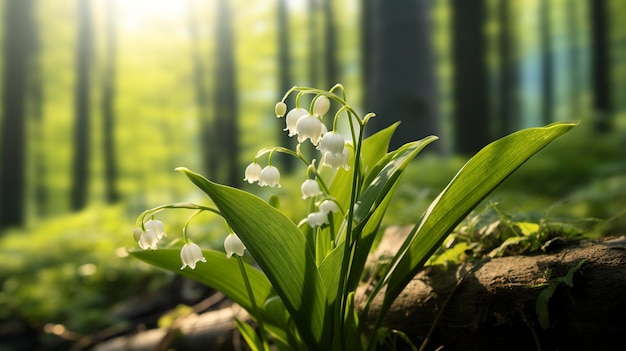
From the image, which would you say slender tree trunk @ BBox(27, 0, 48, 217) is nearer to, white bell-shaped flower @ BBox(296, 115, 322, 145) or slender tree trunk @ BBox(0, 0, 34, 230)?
slender tree trunk @ BBox(0, 0, 34, 230)

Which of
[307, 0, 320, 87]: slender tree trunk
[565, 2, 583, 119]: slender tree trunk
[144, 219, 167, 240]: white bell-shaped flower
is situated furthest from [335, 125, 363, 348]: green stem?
[565, 2, 583, 119]: slender tree trunk

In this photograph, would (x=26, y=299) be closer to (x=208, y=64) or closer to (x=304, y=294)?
(x=304, y=294)

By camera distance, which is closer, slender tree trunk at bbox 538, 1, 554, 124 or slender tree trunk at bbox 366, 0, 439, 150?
slender tree trunk at bbox 366, 0, 439, 150

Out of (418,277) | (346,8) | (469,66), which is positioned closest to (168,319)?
(418,277)

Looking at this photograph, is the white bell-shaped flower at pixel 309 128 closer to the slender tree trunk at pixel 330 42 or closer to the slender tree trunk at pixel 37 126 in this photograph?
the slender tree trunk at pixel 330 42

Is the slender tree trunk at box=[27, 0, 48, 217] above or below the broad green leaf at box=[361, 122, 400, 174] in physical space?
below

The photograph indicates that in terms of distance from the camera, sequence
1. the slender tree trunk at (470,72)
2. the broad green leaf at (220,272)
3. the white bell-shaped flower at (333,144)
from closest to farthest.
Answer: the white bell-shaped flower at (333,144)
the broad green leaf at (220,272)
the slender tree trunk at (470,72)

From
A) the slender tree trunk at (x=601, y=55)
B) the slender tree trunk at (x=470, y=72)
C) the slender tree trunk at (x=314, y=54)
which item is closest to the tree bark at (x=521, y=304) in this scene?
the slender tree trunk at (x=470, y=72)
